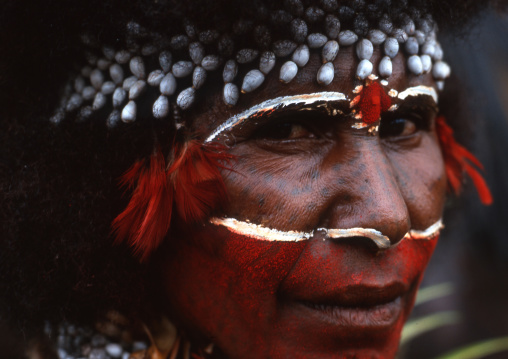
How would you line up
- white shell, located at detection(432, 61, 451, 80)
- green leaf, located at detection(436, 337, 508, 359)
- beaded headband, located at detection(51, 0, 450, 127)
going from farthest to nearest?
green leaf, located at detection(436, 337, 508, 359) → white shell, located at detection(432, 61, 451, 80) → beaded headband, located at detection(51, 0, 450, 127)

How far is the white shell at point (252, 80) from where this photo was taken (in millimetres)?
1586

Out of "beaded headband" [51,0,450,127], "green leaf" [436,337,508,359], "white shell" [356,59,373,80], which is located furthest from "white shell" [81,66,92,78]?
"green leaf" [436,337,508,359]

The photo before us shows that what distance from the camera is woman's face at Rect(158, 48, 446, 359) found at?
1613 millimetres

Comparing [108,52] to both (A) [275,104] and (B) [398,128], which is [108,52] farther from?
(B) [398,128]

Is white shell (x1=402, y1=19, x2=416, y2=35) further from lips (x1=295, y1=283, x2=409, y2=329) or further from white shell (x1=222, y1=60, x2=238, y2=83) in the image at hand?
lips (x1=295, y1=283, x2=409, y2=329)

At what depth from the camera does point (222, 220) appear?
5.35 ft

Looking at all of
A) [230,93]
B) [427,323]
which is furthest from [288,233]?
[427,323]

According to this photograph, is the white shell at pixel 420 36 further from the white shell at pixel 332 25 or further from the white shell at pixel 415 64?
the white shell at pixel 332 25

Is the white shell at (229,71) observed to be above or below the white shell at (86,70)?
below

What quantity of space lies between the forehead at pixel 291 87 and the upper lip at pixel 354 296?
632 mm

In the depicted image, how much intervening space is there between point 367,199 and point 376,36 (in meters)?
0.55

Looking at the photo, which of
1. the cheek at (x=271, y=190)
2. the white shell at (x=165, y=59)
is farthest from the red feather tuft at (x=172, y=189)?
the white shell at (x=165, y=59)

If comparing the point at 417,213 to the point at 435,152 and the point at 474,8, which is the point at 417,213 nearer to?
the point at 435,152

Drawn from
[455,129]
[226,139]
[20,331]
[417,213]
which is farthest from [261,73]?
[455,129]
